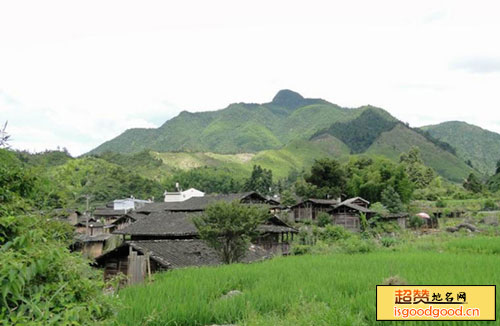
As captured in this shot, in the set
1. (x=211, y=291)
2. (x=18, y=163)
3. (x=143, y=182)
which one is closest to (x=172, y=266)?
(x=211, y=291)

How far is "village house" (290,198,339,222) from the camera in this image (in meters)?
41.8

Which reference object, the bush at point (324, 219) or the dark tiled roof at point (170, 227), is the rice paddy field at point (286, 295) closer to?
the dark tiled roof at point (170, 227)

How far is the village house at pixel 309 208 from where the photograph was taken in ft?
137

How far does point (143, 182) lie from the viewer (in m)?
88.4

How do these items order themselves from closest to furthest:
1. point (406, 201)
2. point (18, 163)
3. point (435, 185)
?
point (18, 163)
point (406, 201)
point (435, 185)

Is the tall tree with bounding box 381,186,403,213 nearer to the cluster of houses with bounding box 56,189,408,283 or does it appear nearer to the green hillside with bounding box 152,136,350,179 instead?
the cluster of houses with bounding box 56,189,408,283

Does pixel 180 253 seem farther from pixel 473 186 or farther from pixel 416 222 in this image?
pixel 473 186

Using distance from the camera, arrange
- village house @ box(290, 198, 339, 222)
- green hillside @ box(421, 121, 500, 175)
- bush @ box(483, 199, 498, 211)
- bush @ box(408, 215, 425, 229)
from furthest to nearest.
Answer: green hillside @ box(421, 121, 500, 175) < village house @ box(290, 198, 339, 222) < bush @ box(483, 199, 498, 211) < bush @ box(408, 215, 425, 229)

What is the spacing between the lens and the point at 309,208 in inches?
1665

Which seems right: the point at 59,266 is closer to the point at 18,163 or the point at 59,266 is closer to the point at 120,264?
the point at 18,163

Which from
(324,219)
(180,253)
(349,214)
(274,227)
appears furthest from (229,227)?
(349,214)

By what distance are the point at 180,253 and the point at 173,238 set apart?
6.49 meters

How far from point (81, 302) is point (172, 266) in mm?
11550

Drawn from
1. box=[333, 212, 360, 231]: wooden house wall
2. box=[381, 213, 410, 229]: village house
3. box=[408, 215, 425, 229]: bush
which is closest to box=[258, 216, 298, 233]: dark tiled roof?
box=[333, 212, 360, 231]: wooden house wall
